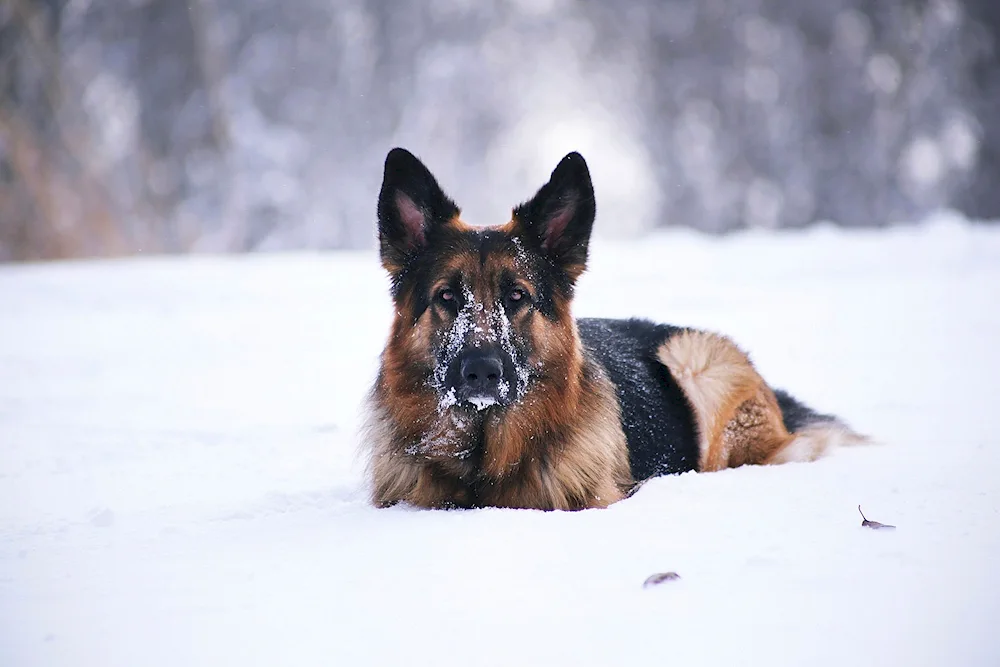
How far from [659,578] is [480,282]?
1841 mm

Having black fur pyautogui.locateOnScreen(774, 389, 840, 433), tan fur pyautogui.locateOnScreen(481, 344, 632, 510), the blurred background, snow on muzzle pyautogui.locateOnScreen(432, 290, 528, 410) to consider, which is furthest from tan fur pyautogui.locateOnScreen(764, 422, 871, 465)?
the blurred background

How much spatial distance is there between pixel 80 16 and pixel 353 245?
36.3ft

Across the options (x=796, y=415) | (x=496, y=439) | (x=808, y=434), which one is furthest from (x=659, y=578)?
(x=796, y=415)

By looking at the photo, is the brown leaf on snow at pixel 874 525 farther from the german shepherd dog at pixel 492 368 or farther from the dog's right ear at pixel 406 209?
the dog's right ear at pixel 406 209

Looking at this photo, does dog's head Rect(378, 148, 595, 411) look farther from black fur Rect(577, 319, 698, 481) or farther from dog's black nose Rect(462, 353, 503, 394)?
black fur Rect(577, 319, 698, 481)

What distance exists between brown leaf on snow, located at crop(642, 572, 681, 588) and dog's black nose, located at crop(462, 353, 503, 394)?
52.0 inches

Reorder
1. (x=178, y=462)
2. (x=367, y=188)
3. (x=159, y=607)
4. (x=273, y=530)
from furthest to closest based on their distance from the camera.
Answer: (x=367, y=188), (x=178, y=462), (x=273, y=530), (x=159, y=607)

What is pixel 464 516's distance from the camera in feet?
12.7

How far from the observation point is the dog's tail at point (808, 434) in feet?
17.2

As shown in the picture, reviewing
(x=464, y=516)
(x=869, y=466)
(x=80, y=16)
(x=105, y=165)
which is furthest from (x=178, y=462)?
(x=80, y=16)

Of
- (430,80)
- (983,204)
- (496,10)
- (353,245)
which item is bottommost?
(353,245)

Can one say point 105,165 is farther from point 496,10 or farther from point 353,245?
point 496,10

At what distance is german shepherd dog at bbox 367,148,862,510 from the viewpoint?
4.21 metres

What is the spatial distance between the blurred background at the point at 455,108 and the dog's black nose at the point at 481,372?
2026 cm
